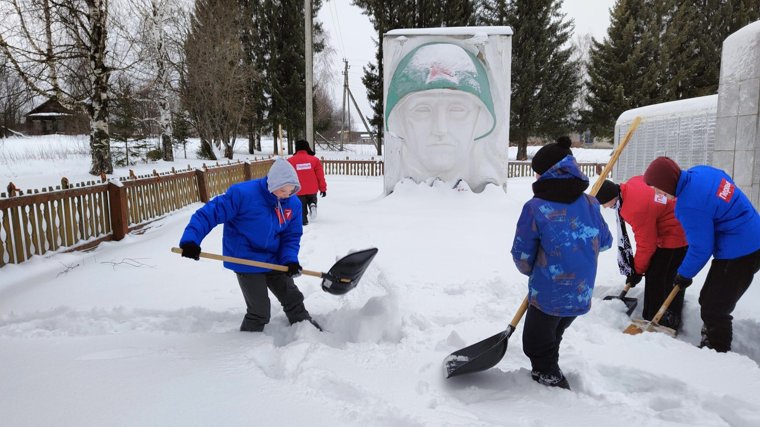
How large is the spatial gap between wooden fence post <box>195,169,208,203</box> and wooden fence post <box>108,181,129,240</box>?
3272 millimetres

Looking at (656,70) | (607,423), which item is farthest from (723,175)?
(656,70)

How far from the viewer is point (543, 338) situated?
241cm

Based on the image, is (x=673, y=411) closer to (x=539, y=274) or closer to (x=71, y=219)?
(x=539, y=274)

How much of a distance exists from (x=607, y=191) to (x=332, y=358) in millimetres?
2264

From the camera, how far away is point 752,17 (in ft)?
69.8

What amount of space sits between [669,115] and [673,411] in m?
6.94

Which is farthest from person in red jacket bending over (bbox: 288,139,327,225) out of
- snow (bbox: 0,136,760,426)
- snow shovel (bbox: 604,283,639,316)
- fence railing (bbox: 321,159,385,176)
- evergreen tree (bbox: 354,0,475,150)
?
evergreen tree (bbox: 354,0,475,150)

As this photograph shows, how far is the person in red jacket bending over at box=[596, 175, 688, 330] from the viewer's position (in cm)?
334

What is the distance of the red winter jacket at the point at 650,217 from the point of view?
11.0 ft

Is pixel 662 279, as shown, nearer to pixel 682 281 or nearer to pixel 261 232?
pixel 682 281

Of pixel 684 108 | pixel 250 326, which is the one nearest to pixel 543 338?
pixel 250 326

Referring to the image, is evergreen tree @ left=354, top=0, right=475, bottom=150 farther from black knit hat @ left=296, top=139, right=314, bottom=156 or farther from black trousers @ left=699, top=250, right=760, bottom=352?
black trousers @ left=699, top=250, right=760, bottom=352

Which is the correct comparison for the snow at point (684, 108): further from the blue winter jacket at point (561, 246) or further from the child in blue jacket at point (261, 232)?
the child in blue jacket at point (261, 232)

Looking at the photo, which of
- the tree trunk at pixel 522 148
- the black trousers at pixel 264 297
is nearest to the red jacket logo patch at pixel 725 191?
the black trousers at pixel 264 297
